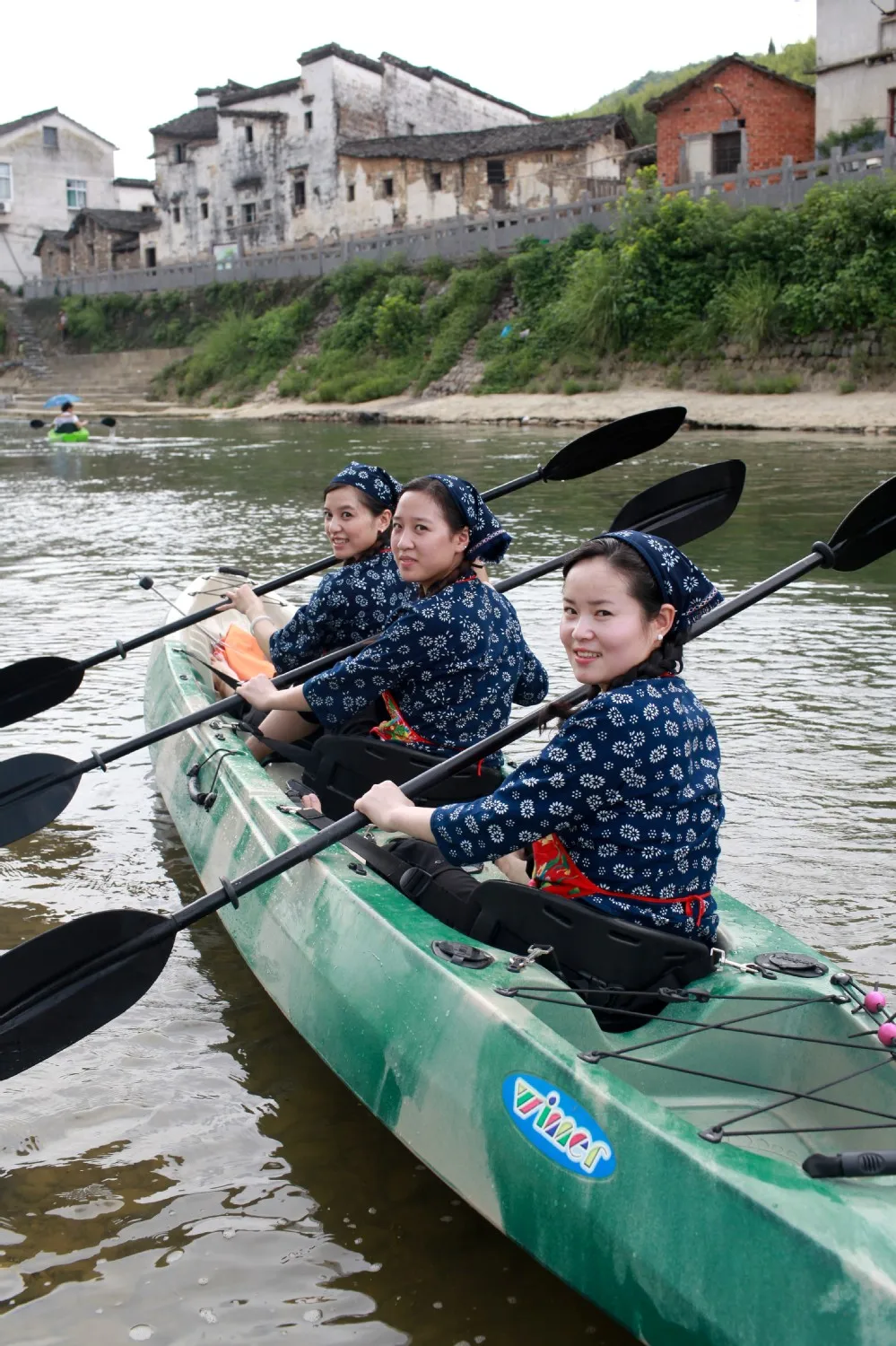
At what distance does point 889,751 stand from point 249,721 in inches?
118

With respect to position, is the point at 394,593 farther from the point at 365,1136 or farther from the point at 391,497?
the point at 365,1136

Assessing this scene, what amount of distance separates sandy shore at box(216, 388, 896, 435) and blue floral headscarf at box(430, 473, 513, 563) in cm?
1695

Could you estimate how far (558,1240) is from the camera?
8.46 ft

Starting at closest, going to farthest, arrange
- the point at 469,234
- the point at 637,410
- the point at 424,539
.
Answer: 1. the point at 424,539
2. the point at 637,410
3. the point at 469,234

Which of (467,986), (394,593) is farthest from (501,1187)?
(394,593)

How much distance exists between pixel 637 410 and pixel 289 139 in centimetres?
2906

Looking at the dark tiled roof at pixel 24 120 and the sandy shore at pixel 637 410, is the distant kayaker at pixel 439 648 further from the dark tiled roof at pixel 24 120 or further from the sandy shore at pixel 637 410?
the dark tiled roof at pixel 24 120

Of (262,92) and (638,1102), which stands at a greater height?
(262,92)

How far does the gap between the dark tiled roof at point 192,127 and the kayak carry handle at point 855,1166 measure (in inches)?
2059

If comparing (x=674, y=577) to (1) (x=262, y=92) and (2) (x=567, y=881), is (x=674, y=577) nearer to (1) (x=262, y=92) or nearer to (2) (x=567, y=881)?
(2) (x=567, y=881)

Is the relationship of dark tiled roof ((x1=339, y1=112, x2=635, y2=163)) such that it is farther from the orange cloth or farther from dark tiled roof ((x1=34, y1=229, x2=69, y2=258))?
the orange cloth

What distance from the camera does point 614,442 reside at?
18.9ft

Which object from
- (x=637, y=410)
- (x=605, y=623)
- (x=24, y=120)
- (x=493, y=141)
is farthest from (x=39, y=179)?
(x=605, y=623)

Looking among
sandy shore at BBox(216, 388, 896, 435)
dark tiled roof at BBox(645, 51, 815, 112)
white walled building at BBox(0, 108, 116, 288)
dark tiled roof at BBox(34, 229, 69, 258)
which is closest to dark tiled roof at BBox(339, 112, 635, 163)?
dark tiled roof at BBox(645, 51, 815, 112)
